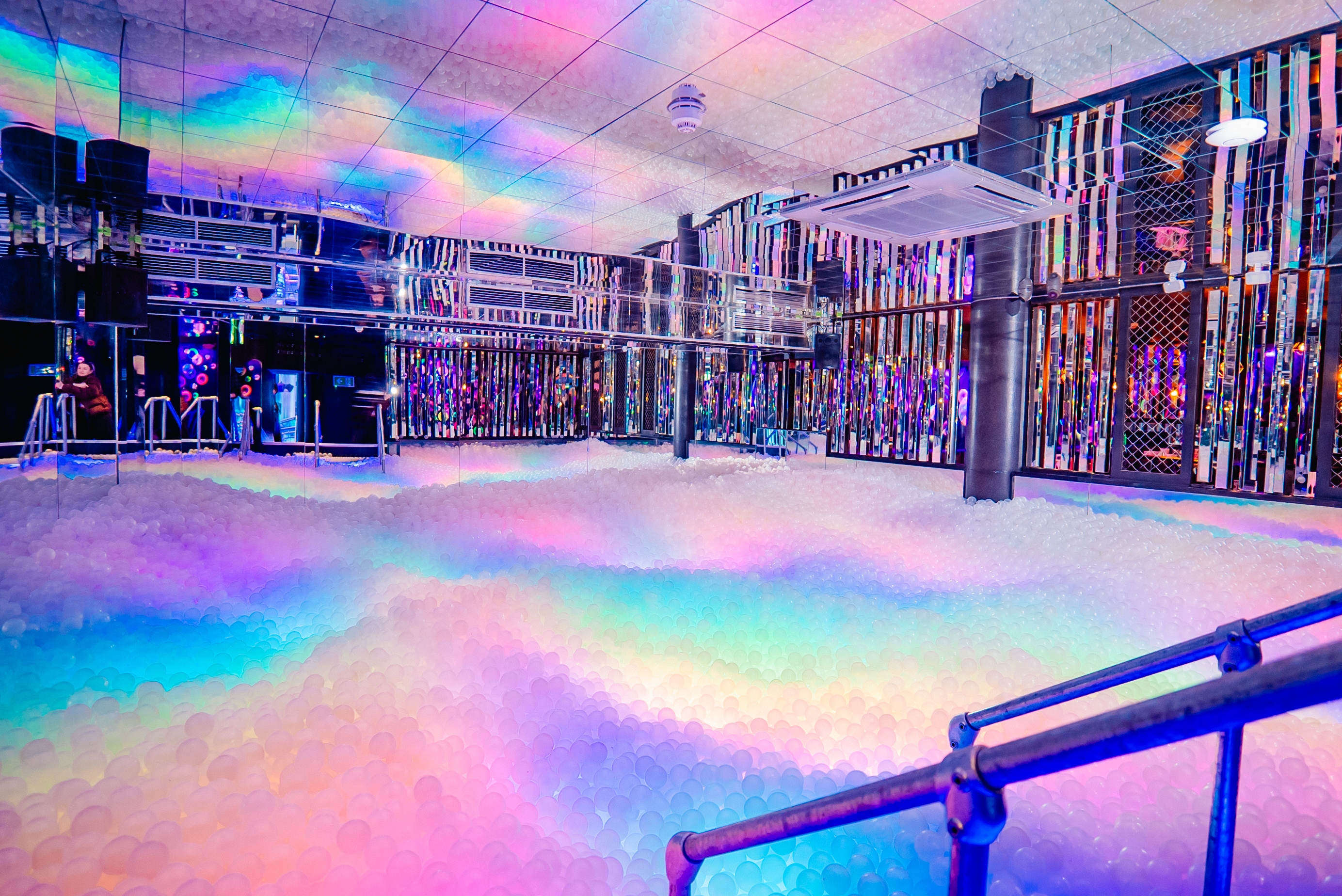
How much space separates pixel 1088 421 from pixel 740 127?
126 inches

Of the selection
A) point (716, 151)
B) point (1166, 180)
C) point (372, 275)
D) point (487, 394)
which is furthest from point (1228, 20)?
point (487, 394)

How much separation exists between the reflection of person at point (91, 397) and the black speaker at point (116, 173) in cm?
83

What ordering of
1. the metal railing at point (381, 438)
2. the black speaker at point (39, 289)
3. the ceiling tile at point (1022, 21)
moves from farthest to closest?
the metal railing at point (381, 438), the ceiling tile at point (1022, 21), the black speaker at point (39, 289)

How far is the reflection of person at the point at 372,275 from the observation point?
373cm

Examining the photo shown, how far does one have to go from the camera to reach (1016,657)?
2.34 meters

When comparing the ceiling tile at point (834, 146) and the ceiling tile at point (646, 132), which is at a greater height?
the ceiling tile at point (834, 146)

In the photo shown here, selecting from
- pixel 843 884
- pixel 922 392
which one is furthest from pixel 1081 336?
pixel 843 884

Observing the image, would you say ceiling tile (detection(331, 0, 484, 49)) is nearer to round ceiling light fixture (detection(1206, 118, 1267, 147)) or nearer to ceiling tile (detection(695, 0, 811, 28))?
ceiling tile (detection(695, 0, 811, 28))

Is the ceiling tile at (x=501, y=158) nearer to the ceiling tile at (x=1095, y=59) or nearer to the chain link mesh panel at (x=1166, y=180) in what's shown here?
the ceiling tile at (x=1095, y=59)

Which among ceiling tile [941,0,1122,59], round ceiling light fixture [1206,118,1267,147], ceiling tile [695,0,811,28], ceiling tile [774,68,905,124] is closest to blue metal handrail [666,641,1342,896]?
ceiling tile [695,0,811,28]

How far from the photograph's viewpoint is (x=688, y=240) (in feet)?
20.1

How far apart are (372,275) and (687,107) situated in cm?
214

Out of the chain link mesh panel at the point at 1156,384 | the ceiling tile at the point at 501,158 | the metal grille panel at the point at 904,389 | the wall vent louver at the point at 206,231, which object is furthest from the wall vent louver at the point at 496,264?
the chain link mesh panel at the point at 1156,384

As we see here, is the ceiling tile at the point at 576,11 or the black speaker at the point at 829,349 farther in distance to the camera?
the black speaker at the point at 829,349
